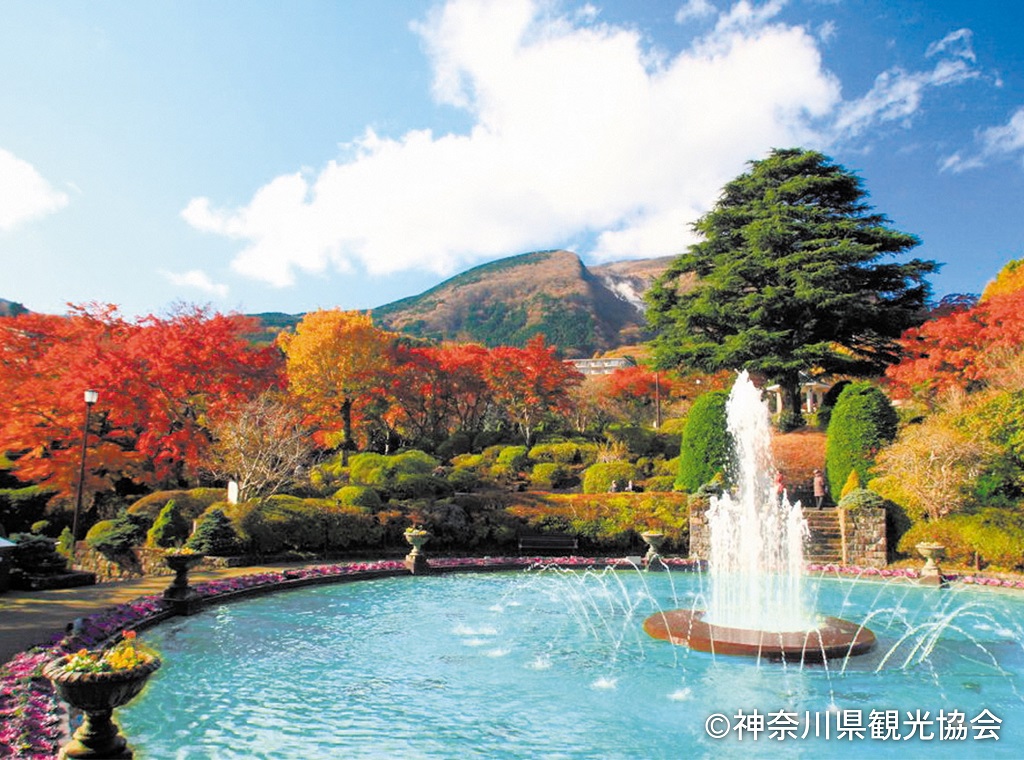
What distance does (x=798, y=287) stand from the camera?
28.8 meters

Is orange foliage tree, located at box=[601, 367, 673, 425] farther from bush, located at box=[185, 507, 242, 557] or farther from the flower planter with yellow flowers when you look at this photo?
the flower planter with yellow flowers

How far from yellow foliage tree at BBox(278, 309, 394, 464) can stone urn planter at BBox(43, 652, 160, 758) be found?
27093mm

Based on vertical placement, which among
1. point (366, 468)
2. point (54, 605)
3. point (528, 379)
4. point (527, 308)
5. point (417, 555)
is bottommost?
point (54, 605)

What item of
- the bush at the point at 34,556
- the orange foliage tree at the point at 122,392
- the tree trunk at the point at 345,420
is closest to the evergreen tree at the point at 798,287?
the tree trunk at the point at 345,420

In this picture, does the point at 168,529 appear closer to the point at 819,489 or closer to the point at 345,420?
the point at 345,420

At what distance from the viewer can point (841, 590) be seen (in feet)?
51.0

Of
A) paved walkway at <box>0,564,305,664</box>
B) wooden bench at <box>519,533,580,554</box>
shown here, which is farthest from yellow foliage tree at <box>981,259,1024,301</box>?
paved walkway at <box>0,564,305,664</box>

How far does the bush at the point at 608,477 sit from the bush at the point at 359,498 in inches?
421

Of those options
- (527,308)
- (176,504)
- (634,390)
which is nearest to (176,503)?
(176,504)

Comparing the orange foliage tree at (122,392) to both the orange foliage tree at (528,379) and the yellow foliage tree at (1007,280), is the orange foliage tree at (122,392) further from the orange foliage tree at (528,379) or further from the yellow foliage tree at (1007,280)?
the yellow foliage tree at (1007,280)

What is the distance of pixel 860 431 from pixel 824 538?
14.4 feet

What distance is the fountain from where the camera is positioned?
372 inches

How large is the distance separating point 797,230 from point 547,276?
130 m

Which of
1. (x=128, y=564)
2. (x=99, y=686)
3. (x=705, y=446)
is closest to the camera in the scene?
(x=99, y=686)
